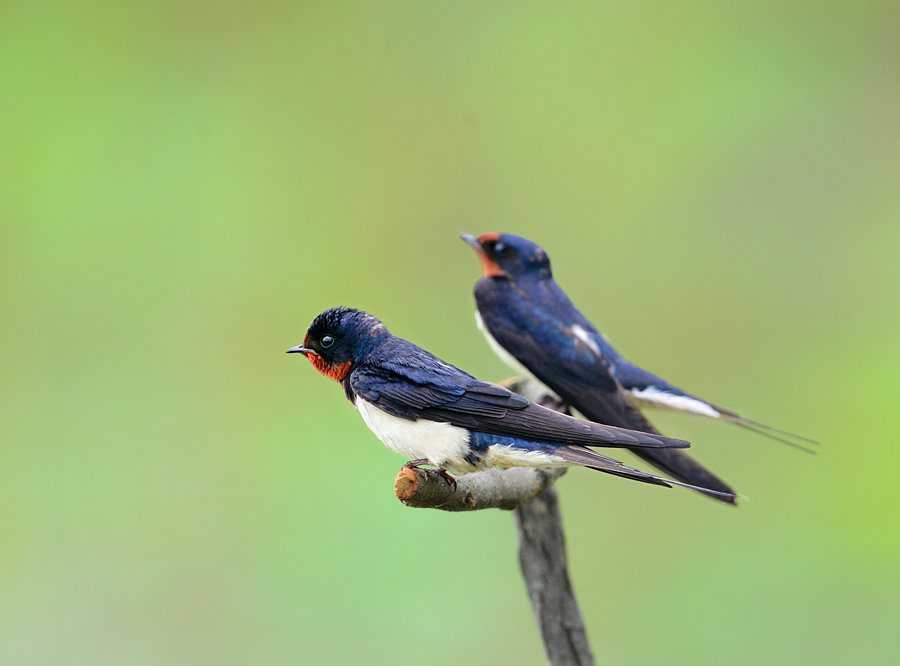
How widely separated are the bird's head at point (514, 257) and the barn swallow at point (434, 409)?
37.1 inches

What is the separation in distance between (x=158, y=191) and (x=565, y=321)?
272 cm

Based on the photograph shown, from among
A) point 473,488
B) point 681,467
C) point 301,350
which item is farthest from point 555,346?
point 301,350

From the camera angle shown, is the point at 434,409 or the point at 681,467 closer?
the point at 434,409

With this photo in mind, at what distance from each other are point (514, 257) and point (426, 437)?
1071 millimetres

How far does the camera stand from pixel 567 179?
4848 mm

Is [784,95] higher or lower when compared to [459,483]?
higher

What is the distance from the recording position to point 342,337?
1.80 metres

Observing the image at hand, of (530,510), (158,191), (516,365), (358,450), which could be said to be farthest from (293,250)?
(530,510)

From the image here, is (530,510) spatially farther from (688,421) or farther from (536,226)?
(536,226)

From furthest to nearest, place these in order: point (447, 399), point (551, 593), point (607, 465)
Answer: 1. point (551, 593)
2. point (447, 399)
3. point (607, 465)

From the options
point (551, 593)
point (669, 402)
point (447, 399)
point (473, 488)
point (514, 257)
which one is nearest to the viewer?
point (447, 399)

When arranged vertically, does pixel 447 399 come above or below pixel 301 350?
below

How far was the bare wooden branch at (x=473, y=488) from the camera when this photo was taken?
1.68 meters

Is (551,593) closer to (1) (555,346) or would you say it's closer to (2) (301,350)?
(1) (555,346)
